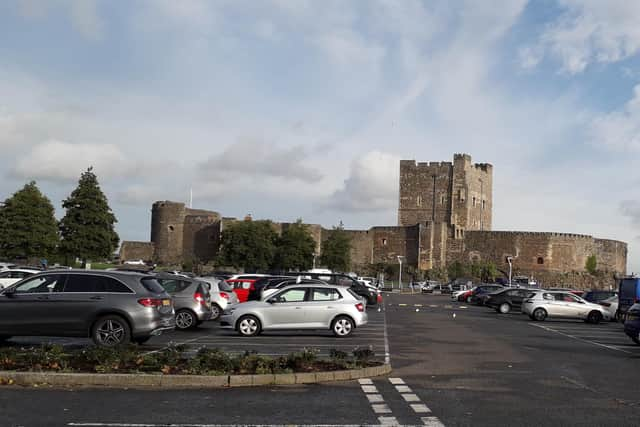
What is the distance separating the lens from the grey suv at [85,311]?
15953 millimetres

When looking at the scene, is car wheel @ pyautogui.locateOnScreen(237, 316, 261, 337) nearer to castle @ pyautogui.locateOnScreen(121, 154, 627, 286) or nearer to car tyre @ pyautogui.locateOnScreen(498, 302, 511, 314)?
car tyre @ pyautogui.locateOnScreen(498, 302, 511, 314)

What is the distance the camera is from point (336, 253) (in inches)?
3302

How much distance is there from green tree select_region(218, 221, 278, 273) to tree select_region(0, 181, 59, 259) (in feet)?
65.8

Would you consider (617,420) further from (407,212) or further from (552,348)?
(407,212)

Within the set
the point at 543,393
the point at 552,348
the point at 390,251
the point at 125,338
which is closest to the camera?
the point at 543,393

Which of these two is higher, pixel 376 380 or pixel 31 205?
pixel 31 205

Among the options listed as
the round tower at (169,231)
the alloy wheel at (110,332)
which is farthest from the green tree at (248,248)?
the alloy wheel at (110,332)

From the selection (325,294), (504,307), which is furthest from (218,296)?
(504,307)

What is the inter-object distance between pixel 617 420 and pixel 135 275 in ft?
33.1

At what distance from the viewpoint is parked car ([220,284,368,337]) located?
69.5ft

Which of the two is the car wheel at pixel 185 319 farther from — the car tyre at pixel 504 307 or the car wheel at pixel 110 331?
the car tyre at pixel 504 307

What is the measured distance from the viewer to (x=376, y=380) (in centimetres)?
1279

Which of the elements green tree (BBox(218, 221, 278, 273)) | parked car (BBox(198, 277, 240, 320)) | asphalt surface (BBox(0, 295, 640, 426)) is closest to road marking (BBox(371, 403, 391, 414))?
asphalt surface (BBox(0, 295, 640, 426))

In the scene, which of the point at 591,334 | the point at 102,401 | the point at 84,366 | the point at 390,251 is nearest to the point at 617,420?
the point at 102,401
